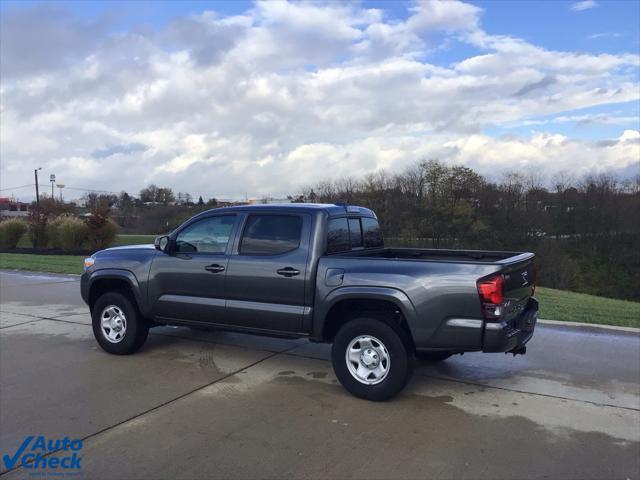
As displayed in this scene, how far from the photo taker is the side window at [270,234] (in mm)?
5395

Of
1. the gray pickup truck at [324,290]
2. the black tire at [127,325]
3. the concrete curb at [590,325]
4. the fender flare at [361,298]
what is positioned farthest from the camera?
the concrete curb at [590,325]

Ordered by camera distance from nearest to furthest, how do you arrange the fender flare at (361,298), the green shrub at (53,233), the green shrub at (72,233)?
the fender flare at (361,298) → the green shrub at (72,233) → the green shrub at (53,233)

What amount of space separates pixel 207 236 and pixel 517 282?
3.26 metres

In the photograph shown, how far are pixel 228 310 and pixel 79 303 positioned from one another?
5710 mm

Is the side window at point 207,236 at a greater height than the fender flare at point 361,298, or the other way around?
the side window at point 207,236

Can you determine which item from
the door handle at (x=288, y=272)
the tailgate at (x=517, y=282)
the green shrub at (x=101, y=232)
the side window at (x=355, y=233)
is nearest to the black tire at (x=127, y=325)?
the door handle at (x=288, y=272)

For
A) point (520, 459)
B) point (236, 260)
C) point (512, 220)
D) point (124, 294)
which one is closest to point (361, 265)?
point (236, 260)

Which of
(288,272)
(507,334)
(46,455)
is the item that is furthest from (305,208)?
(46,455)

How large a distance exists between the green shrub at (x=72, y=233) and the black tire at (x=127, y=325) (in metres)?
22.1

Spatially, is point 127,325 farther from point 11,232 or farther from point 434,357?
point 11,232

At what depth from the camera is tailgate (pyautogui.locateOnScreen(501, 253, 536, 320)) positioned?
4586 millimetres

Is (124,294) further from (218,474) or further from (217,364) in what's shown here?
(218,474)

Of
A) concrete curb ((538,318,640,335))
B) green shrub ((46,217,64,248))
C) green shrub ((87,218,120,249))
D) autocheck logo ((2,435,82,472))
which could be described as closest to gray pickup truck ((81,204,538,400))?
autocheck logo ((2,435,82,472))

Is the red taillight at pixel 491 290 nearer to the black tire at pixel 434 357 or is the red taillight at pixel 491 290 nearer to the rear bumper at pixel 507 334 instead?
the rear bumper at pixel 507 334
